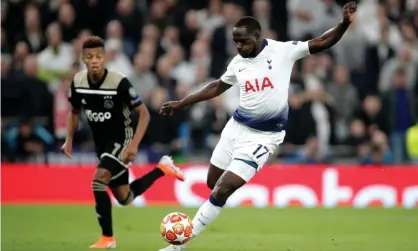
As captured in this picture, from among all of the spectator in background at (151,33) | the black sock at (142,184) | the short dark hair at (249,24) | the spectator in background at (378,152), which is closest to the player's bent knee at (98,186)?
the black sock at (142,184)

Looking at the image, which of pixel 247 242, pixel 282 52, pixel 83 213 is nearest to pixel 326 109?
pixel 83 213

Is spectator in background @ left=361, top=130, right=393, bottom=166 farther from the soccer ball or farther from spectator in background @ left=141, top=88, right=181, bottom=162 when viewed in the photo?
the soccer ball

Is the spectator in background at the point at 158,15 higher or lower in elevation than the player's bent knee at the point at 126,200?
higher

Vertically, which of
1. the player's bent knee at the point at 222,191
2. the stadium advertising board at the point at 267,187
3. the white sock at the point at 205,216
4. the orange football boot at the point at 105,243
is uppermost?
the player's bent knee at the point at 222,191

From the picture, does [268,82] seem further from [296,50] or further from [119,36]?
[119,36]

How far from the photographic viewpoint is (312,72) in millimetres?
20656

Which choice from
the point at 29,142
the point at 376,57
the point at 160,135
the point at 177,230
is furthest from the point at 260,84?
the point at 376,57

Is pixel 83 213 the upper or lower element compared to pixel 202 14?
lower

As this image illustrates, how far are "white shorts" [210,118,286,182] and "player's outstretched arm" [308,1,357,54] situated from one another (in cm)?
108

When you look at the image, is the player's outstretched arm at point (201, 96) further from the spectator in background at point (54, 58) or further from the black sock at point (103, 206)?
the spectator in background at point (54, 58)

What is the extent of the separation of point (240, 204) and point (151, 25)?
173 inches

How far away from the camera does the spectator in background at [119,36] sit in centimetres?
2091

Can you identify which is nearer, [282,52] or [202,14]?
[282,52]

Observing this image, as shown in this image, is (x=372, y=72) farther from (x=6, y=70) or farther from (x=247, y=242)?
(x=247, y=242)
